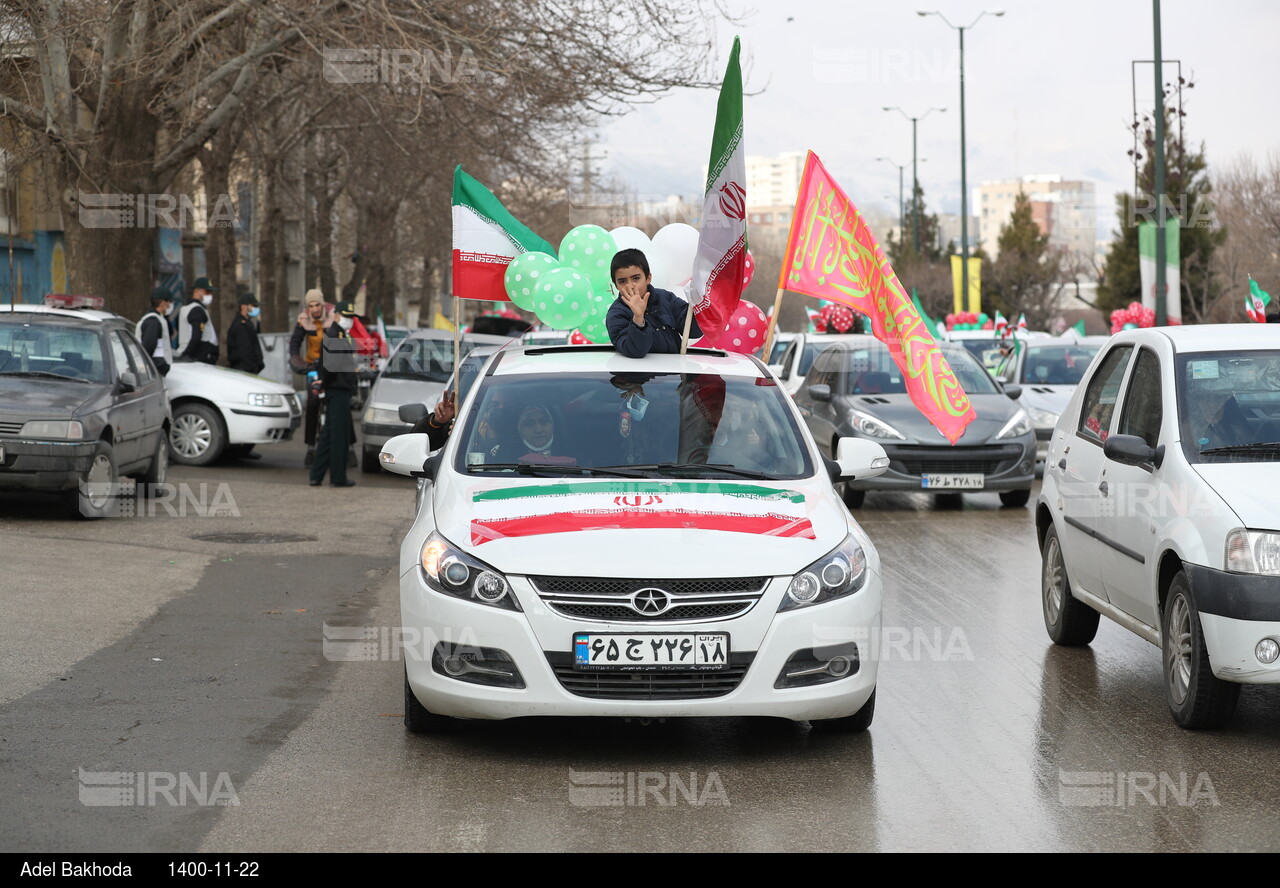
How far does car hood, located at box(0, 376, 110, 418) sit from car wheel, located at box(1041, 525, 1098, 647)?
7.92 meters

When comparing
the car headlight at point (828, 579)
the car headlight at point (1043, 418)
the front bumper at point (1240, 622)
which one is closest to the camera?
the car headlight at point (828, 579)

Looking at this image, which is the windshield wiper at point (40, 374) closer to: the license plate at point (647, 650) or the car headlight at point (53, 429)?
the car headlight at point (53, 429)

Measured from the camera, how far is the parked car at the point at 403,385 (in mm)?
19109

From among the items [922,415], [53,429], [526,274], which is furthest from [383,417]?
[526,274]

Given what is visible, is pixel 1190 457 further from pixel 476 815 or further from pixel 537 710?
pixel 476 815

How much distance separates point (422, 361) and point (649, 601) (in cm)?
1484

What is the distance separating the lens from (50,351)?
14.1m

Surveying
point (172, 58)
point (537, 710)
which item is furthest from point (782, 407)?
point (172, 58)

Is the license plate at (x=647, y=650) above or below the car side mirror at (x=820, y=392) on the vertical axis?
below

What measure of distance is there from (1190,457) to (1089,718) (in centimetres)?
115

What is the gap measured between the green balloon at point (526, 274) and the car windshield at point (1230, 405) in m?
3.95

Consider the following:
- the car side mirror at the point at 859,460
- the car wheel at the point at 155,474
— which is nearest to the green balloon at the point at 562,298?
the car side mirror at the point at 859,460

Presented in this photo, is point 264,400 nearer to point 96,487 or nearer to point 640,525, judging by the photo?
point 96,487

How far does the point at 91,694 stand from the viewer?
7277 mm
